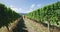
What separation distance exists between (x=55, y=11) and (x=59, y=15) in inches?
74.3

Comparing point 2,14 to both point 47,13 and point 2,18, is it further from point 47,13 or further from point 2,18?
point 47,13

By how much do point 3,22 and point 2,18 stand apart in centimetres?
85

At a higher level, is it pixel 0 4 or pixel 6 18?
pixel 0 4

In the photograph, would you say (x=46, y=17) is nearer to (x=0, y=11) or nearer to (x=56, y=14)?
(x=56, y=14)

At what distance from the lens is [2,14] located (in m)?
35.1

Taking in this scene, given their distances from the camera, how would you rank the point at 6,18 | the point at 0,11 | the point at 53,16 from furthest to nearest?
1. the point at 53,16
2. the point at 6,18
3. the point at 0,11

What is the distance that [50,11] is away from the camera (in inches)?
1578

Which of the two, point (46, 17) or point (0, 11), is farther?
point (46, 17)

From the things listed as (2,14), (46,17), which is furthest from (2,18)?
(46,17)

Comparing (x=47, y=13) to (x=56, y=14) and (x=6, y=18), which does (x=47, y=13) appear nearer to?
(x=56, y=14)

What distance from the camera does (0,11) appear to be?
113 ft

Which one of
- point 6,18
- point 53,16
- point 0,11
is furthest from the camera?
point 53,16

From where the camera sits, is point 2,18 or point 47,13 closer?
point 2,18

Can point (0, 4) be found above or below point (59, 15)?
above
